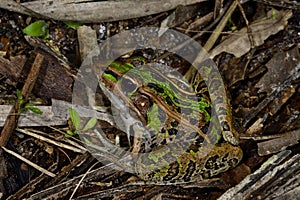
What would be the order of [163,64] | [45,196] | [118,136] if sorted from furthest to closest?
[163,64], [118,136], [45,196]

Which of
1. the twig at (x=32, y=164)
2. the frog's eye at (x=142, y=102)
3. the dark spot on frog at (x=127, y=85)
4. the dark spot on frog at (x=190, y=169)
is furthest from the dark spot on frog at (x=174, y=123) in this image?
the twig at (x=32, y=164)

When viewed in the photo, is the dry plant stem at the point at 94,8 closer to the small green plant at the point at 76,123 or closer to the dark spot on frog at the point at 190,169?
the small green plant at the point at 76,123

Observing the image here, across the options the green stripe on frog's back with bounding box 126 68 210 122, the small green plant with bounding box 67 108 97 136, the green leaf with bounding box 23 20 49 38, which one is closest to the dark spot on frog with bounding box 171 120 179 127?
the green stripe on frog's back with bounding box 126 68 210 122

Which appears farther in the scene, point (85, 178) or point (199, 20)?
point (199, 20)

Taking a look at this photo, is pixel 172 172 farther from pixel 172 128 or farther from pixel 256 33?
pixel 256 33

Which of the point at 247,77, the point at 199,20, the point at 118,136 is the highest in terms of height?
the point at 199,20

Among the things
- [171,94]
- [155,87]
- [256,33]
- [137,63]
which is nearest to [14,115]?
[137,63]

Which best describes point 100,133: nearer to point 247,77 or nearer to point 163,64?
point 163,64

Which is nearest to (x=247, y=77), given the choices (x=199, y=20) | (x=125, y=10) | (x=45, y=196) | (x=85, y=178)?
(x=199, y=20)
